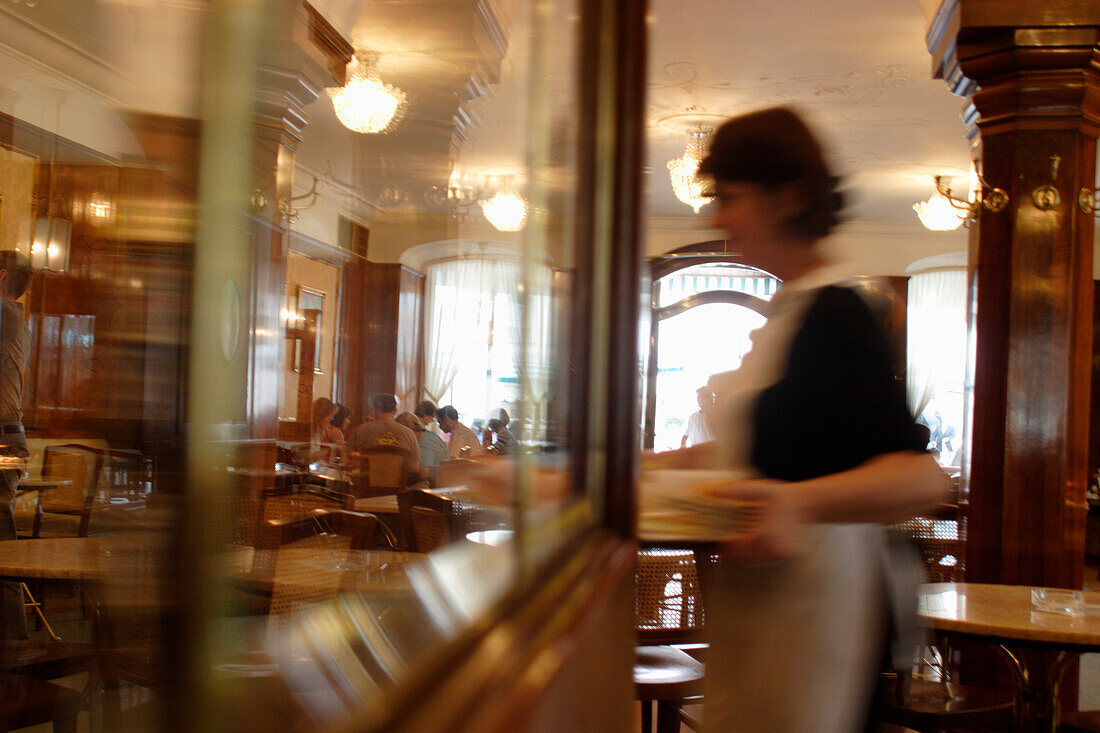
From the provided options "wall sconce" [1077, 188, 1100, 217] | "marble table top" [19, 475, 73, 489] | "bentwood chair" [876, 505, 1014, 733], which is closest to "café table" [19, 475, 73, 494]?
"marble table top" [19, 475, 73, 489]

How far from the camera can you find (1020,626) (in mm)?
2299

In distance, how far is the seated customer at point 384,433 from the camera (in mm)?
330

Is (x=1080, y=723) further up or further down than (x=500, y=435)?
further down

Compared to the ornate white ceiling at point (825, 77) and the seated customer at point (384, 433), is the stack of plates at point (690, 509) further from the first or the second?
the ornate white ceiling at point (825, 77)

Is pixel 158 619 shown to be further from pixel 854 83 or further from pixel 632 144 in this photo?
pixel 854 83

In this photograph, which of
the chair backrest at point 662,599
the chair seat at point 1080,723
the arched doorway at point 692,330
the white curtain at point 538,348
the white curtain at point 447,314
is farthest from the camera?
the arched doorway at point 692,330

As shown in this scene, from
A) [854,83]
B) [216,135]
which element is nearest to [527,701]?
[216,135]

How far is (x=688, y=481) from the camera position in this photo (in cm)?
121

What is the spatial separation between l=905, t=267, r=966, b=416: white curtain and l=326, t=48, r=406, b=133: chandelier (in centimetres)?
1153

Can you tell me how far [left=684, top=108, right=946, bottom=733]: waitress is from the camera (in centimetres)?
109

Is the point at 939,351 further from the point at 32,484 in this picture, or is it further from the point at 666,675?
the point at 32,484

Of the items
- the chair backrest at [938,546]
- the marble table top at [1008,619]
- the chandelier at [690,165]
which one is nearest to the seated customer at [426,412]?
the marble table top at [1008,619]

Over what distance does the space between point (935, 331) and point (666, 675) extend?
10.1m

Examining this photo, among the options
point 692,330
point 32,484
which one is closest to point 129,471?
point 32,484
